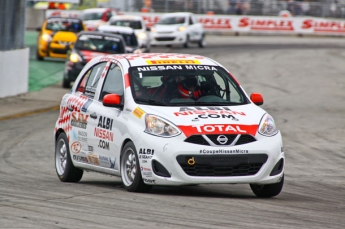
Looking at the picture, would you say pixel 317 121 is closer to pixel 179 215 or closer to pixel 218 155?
pixel 218 155

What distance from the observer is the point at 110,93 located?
33.8ft

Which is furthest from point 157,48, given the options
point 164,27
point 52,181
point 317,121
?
point 52,181

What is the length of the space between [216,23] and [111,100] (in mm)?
46568

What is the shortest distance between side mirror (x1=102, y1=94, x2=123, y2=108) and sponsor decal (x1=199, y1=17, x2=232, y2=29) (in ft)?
151

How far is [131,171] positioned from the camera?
9.41m

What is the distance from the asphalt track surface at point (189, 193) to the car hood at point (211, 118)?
0.69 meters

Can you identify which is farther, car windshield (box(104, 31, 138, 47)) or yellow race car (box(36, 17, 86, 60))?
yellow race car (box(36, 17, 86, 60))

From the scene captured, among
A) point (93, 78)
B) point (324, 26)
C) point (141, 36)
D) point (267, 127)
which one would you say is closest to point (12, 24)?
point (93, 78)

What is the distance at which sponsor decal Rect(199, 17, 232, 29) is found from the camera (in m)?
55.4

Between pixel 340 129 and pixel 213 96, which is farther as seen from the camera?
pixel 340 129

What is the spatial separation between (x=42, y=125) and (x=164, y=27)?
2522 centimetres

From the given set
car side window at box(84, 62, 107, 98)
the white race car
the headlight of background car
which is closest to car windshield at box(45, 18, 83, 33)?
the white race car

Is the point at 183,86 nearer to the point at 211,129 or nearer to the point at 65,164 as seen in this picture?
the point at 211,129

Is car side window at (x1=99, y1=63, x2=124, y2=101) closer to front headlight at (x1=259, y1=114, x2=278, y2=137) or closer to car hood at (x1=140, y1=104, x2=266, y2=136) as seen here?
car hood at (x1=140, y1=104, x2=266, y2=136)
